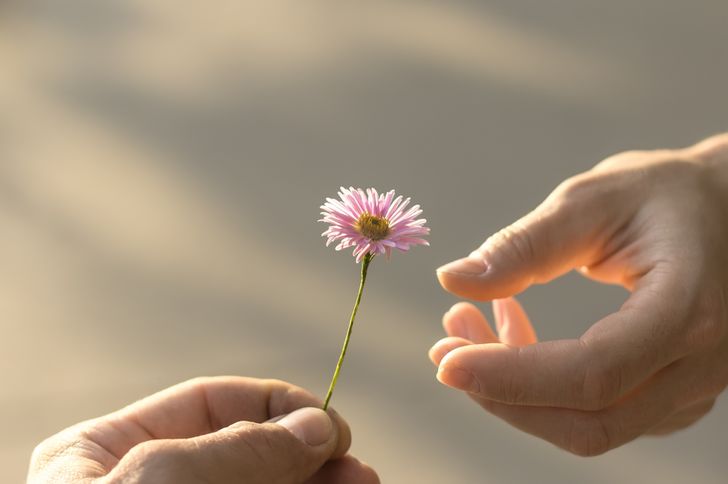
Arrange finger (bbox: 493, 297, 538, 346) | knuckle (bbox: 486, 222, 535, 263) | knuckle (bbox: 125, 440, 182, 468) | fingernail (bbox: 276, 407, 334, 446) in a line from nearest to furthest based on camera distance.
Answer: knuckle (bbox: 125, 440, 182, 468) < fingernail (bbox: 276, 407, 334, 446) < knuckle (bbox: 486, 222, 535, 263) < finger (bbox: 493, 297, 538, 346)

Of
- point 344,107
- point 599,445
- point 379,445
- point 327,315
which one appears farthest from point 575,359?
point 344,107

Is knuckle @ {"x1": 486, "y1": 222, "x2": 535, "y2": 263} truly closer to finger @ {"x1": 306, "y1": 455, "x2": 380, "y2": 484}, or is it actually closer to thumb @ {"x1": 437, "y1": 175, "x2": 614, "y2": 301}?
thumb @ {"x1": 437, "y1": 175, "x2": 614, "y2": 301}

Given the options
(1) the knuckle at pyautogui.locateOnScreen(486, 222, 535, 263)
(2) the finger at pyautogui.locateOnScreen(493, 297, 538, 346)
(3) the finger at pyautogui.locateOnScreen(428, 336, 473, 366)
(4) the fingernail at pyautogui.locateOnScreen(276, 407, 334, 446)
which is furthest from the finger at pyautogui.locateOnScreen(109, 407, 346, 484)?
(2) the finger at pyautogui.locateOnScreen(493, 297, 538, 346)

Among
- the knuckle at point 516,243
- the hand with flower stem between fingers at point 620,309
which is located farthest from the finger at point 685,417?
the knuckle at point 516,243

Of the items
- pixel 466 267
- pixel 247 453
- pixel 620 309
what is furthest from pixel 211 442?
pixel 620 309

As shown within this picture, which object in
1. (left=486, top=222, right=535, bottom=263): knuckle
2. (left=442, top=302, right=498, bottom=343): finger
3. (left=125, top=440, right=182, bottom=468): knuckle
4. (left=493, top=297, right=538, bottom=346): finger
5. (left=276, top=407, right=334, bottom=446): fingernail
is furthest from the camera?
(left=493, top=297, right=538, bottom=346): finger

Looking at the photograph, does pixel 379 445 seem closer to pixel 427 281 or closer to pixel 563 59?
pixel 427 281

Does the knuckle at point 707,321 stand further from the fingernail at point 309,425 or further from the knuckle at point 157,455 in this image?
the knuckle at point 157,455
